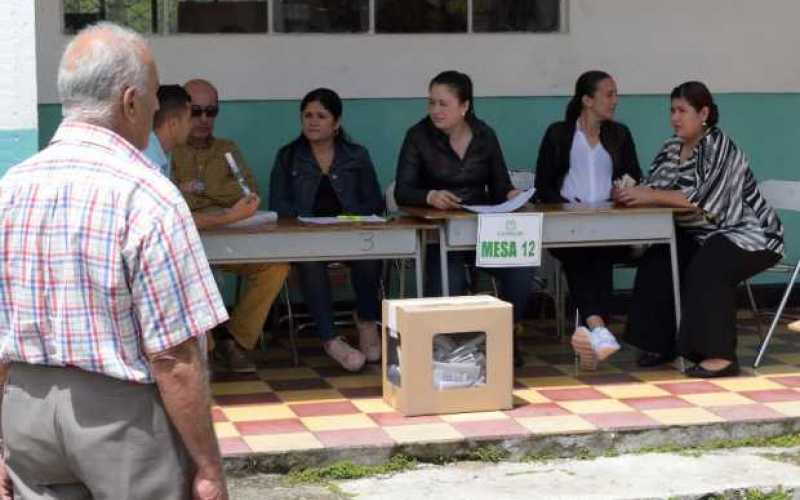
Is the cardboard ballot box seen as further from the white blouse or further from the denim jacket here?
the white blouse

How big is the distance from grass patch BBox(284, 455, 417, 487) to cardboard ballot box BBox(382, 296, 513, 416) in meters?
0.54

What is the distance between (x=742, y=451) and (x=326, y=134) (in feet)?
8.76

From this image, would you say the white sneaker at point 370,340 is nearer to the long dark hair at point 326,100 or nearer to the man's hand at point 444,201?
the man's hand at point 444,201

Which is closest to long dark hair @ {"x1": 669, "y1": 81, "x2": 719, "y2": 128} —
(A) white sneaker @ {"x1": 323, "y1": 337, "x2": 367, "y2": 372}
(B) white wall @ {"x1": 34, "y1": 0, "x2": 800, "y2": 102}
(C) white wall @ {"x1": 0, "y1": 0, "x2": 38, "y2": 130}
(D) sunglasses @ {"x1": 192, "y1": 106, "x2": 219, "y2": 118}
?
(B) white wall @ {"x1": 34, "y1": 0, "x2": 800, "y2": 102}

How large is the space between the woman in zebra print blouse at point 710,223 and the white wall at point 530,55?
4.31ft

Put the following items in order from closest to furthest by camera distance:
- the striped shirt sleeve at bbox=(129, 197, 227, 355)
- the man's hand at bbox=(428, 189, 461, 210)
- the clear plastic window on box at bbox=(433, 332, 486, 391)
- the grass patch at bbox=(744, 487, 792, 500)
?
the striped shirt sleeve at bbox=(129, 197, 227, 355) < the grass patch at bbox=(744, 487, 792, 500) < the clear plastic window on box at bbox=(433, 332, 486, 391) < the man's hand at bbox=(428, 189, 461, 210)

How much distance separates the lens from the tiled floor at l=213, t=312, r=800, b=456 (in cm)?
598

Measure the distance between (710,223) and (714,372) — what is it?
73 centimetres

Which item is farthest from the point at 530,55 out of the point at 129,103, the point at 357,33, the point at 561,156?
the point at 129,103

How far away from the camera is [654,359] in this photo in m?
7.39

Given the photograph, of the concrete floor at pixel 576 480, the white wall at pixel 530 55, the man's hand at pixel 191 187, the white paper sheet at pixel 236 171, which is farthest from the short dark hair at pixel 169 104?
the concrete floor at pixel 576 480

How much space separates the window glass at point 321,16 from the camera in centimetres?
806

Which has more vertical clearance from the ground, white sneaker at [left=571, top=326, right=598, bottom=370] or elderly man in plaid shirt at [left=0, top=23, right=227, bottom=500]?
elderly man in plaid shirt at [left=0, top=23, right=227, bottom=500]

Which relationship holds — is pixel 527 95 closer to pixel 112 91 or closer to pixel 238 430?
pixel 238 430
